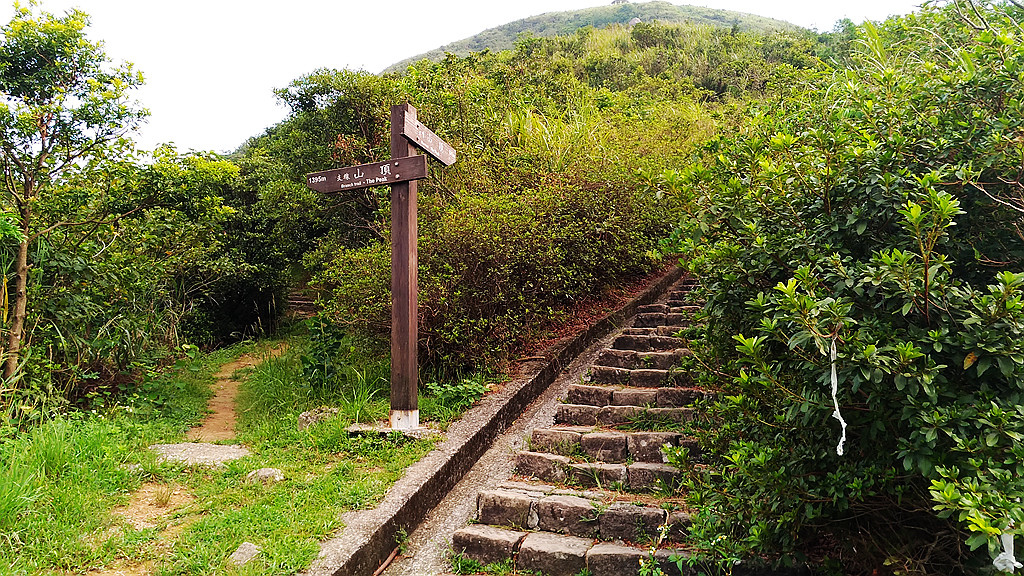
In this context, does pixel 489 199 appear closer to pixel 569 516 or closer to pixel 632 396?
pixel 632 396

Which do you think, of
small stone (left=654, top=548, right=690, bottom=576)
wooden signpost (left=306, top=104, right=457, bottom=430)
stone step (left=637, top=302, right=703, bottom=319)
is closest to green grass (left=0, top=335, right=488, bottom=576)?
wooden signpost (left=306, top=104, right=457, bottom=430)

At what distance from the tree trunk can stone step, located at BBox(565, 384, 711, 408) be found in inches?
182

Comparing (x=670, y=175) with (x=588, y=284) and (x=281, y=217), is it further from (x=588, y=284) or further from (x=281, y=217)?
(x=281, y=217)

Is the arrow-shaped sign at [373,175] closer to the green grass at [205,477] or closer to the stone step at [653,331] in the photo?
the green grass at [205,477]

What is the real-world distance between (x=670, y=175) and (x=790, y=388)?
3.54ft

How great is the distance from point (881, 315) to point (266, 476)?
12.1ft

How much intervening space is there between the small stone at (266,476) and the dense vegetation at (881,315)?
107 inches

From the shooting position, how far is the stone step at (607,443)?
4.22 m

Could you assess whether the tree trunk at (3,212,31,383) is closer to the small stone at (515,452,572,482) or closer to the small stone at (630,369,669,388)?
the small stone at (515,452,572,482)

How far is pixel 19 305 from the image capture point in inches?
200

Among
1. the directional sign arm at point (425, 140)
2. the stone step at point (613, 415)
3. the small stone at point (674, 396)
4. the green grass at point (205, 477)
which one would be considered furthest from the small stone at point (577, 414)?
the directional sign arm at point (425, 140)

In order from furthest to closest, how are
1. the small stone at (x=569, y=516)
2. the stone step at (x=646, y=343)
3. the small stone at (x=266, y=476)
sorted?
the stone step at (x=646, y=343) → the small stone at (x=266, y=476) → the small stone at (x=569, y=516)

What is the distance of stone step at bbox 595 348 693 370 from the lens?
5.52 m

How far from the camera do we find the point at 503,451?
4820mm
